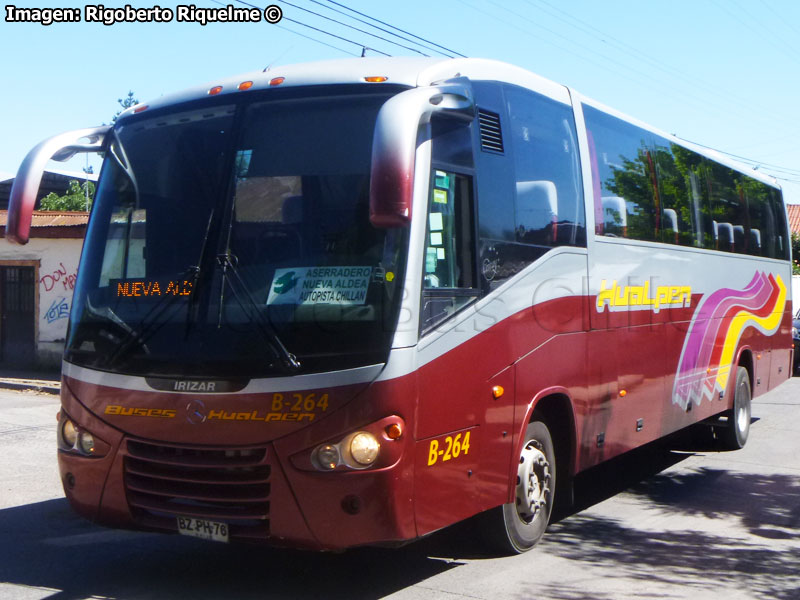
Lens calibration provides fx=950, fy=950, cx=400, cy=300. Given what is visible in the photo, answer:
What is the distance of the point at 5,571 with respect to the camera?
6137 millimetres

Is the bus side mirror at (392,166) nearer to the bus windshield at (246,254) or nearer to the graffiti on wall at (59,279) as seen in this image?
the bus windshield at (246,254)

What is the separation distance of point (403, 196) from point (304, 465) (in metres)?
1.63

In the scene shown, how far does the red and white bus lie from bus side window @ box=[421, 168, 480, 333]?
0.02 m

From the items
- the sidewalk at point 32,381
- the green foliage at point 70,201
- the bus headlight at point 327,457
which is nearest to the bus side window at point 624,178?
the bus headlight at point 327,457

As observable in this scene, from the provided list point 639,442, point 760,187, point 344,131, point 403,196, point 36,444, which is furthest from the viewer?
point 760,187

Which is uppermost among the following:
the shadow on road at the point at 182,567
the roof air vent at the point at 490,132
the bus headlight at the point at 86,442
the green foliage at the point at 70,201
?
the green foliage at the point at 70,201

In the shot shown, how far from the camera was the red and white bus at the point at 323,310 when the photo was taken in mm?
5145

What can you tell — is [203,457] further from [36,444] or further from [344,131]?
[36,444]

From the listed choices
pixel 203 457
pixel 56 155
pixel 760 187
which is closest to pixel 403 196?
pixel 203 457

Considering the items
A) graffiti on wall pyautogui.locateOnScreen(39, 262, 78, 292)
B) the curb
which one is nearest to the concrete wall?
graffiti on wall pyautogui.locateOnScreen(39, 262, 78, 292)

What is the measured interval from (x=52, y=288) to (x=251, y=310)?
1516 centimetres

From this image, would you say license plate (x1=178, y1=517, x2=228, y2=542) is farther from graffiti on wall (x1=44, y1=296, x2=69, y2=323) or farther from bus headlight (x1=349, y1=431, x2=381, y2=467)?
graffiti on wall (x1=44, y1=296, x2=69, y2=323)

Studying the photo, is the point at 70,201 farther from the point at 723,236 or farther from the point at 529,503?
the point at 529,503

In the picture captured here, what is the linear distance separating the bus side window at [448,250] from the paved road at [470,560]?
1762mm
